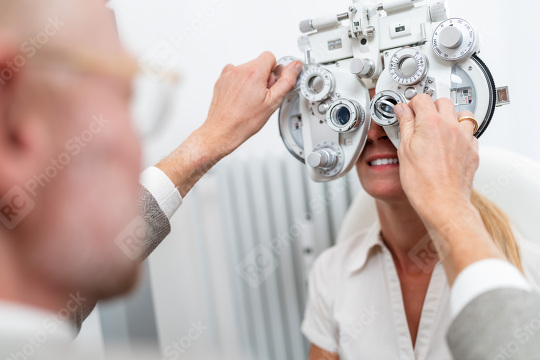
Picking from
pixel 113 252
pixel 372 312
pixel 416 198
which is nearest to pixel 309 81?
pixel 416 198

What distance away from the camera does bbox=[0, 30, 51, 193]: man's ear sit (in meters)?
0.39

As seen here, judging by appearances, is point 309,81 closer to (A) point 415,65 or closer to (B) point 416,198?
(A) point 415,65

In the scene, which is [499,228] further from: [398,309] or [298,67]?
[298,67]

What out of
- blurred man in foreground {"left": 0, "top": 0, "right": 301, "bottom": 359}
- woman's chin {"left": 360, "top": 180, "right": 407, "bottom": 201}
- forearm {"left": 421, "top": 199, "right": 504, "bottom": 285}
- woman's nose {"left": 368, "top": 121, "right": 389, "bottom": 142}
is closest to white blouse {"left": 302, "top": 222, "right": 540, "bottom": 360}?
woman's chin {"left": 360, "top": 180, "right": 407, "bottom": 201}

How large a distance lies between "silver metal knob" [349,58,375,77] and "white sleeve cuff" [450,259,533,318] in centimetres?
47

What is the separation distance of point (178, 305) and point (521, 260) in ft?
4.07

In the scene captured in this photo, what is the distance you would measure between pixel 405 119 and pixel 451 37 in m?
0.17

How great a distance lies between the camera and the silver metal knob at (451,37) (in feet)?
2.91

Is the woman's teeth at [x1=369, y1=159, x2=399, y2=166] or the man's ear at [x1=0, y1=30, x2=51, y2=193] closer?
the man's ear at [x1=0, y1=30, x2=51, y2=193]

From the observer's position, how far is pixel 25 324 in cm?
33

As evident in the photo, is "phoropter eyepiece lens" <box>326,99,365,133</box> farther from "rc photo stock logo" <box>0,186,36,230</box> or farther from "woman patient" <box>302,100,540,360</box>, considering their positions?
"rc photo stock logo" <box>0,186,36,230</box>

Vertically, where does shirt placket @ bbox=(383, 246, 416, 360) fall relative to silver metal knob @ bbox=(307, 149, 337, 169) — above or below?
below

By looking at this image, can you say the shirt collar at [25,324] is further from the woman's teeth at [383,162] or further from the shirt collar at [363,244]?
the shirt collar at [363,244]

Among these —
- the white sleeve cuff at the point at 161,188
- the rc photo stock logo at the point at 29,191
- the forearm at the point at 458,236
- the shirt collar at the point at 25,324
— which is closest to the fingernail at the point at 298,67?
the white sleeve cuff at the point at 161,188
